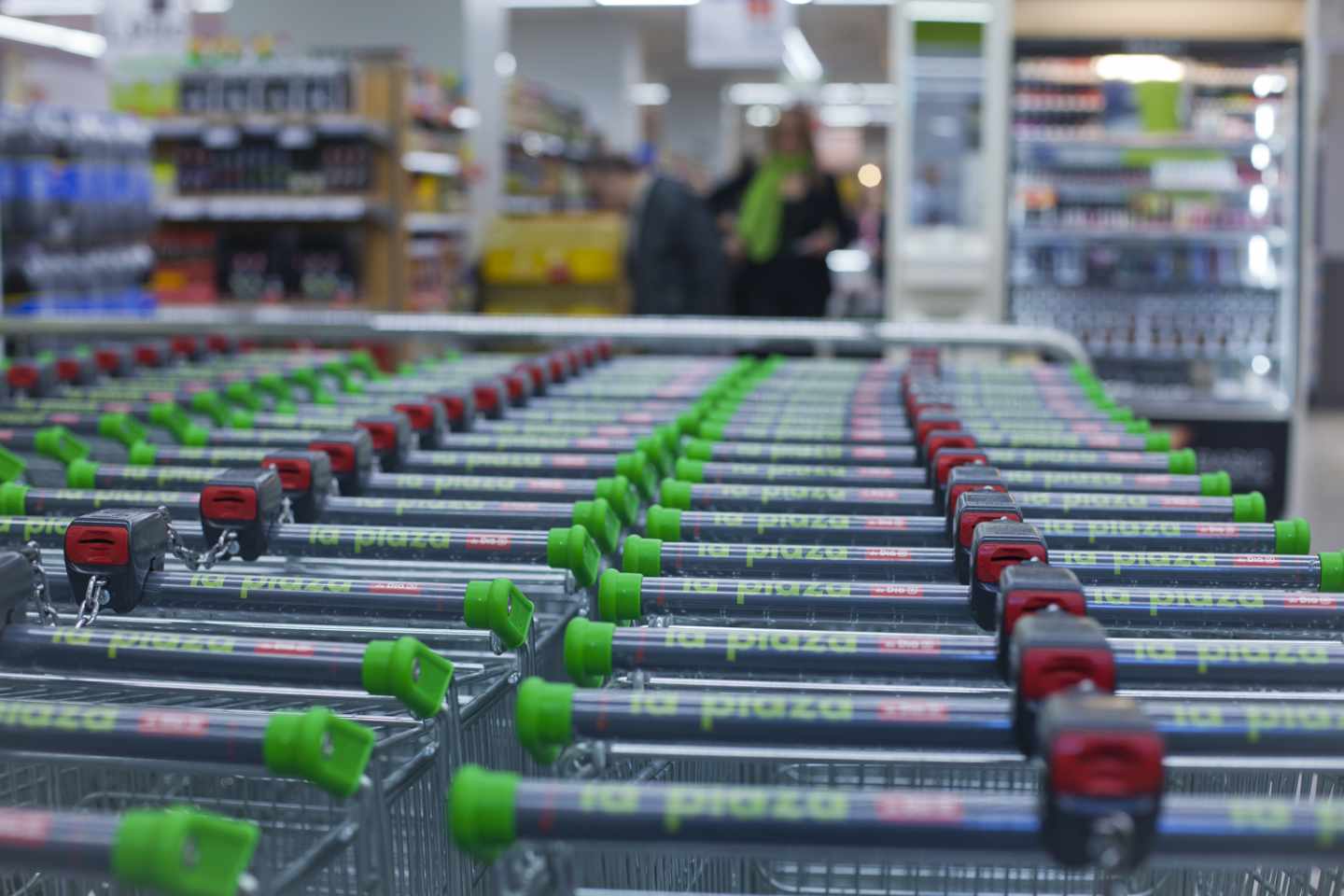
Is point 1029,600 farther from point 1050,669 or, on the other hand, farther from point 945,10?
point 945,10

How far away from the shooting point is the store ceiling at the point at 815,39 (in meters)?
16.6

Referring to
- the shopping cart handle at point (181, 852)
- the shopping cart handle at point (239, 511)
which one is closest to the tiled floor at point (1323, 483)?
the shopping cart handle at point (239, 511)

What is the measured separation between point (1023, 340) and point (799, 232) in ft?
12.9

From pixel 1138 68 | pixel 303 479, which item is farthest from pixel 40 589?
pixel 1138 68

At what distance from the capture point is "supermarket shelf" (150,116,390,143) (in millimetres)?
8383

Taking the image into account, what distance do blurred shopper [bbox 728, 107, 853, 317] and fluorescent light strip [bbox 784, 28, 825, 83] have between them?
10.3 meters

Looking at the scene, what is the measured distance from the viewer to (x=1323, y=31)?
11625 mm

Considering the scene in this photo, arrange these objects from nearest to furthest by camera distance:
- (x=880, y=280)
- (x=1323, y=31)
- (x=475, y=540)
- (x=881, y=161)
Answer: (x=475, y=540) → (x=1323, y=31) → (x=880, y=280) → (x=881, y=161)

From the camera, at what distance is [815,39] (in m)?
18.9

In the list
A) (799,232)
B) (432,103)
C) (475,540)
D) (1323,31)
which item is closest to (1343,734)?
(475,540)

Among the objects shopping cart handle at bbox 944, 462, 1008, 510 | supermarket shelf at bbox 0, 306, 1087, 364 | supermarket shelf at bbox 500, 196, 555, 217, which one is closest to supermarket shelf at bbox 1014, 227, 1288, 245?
supermarket shelf at bbox 0, 306, 1087, 364

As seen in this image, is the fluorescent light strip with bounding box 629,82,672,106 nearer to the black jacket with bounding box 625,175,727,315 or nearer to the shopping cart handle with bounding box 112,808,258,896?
the black jacket with bounding box 625,175,727,315

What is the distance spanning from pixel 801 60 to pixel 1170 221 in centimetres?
1404

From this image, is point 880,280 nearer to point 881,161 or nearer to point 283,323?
point 283,323
